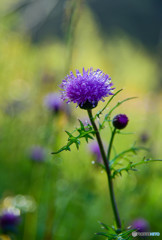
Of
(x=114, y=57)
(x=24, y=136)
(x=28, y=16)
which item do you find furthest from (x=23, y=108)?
(x=28, y=16)

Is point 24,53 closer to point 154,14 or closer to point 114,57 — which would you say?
point 114,57

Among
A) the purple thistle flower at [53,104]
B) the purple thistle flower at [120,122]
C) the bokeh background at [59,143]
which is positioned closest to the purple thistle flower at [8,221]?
the bokeh background at [59,143]

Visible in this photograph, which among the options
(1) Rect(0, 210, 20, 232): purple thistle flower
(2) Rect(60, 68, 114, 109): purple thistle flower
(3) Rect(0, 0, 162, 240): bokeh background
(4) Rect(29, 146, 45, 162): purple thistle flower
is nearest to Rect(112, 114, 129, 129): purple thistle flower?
(2) Rect(60, 68, 114, 109): purple thistle flower

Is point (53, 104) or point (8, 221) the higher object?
point (53, 104)

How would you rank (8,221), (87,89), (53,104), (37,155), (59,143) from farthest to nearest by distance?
(37,155)
(53,104)
(59,143)
(8,221)
(87,89)

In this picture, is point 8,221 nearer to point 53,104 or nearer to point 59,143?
point 59,143

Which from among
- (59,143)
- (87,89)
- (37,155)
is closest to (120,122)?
(87,89)
